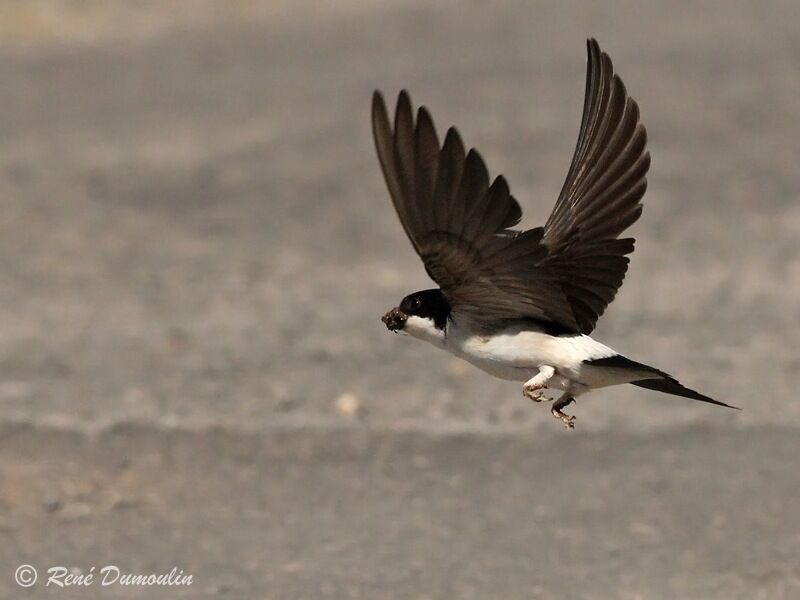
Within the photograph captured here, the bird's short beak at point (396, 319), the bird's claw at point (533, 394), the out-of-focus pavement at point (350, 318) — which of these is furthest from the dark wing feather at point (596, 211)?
the out-of-focus pavement at point (350, 318)

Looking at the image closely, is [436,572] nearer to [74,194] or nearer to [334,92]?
[74,194]

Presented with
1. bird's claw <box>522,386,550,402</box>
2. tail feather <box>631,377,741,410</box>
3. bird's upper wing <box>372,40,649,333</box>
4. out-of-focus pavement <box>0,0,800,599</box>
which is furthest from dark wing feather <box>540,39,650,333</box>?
out-of-focus pavement <box>0,0,800,599</box>

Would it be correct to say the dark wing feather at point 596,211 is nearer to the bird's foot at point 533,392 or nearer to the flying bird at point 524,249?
the flying bird at point 524,249

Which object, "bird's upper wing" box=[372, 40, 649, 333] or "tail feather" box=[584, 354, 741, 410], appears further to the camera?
"tail feather" box=[584, 354, 741, 410]

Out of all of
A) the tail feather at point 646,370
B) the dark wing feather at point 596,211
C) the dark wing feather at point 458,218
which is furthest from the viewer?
the dark wing feather at point 596,211

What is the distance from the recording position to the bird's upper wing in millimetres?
3760

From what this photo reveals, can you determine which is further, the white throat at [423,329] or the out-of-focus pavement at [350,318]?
the out-of-focus pavement at [350,318]

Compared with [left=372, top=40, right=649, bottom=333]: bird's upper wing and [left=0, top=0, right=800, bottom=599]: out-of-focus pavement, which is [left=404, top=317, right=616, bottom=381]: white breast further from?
[left=0, top=0, right=800, bottom=599]: out-of-focus pavement

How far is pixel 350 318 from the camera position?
887 cm

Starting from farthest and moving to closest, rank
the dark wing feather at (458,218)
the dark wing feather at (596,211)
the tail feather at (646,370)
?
1. the dark wing feather at (596,211)
2. the tail feather at (646,370)
3. the dark wing feather at (458,218)

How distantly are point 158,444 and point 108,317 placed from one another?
1770mm

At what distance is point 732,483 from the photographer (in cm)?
681

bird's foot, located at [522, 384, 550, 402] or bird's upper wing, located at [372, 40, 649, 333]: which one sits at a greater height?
bird's upper wing, located at [372, 40, 649, 333]

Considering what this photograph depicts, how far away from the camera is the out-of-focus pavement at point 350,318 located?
629cm
